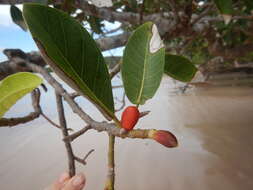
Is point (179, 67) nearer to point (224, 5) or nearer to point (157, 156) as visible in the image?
point (224, 5)

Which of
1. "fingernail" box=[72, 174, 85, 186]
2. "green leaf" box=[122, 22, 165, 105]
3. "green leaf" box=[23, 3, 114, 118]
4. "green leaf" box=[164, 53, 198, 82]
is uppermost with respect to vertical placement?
"green leaf" box=[23, 3, 114, 118]

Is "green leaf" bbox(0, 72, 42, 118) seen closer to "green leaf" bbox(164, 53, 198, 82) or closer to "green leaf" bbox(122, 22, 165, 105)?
"green leaf" bbox(122, 22, 165, 105)

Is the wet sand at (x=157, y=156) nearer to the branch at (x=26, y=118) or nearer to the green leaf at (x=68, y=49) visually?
the branch at (x=26, y=118)

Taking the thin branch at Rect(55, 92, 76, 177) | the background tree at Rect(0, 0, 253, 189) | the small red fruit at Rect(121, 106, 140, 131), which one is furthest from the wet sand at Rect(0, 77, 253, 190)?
the small red fruit at Rect(121, 106, 140, 131)

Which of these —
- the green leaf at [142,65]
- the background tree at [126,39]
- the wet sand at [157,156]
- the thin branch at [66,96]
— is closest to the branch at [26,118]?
the background tree at [126,39]

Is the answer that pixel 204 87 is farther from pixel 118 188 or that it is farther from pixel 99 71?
pixel 99 71

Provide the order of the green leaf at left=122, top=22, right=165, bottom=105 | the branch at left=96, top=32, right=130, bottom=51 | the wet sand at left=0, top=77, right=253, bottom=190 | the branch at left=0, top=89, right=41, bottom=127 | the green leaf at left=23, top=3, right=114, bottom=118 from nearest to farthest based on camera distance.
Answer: the green leaf at left=23, top=3, right=114, bottom=118
the green leaf at left=122, top=22, right=165, bottom=105
the branch at left=0, top=89, right=41, bottom=127
the branch at left=96, top=32, right=130, bottom=51
the wet sand at left=0, top=77, right=253, bottom=190
